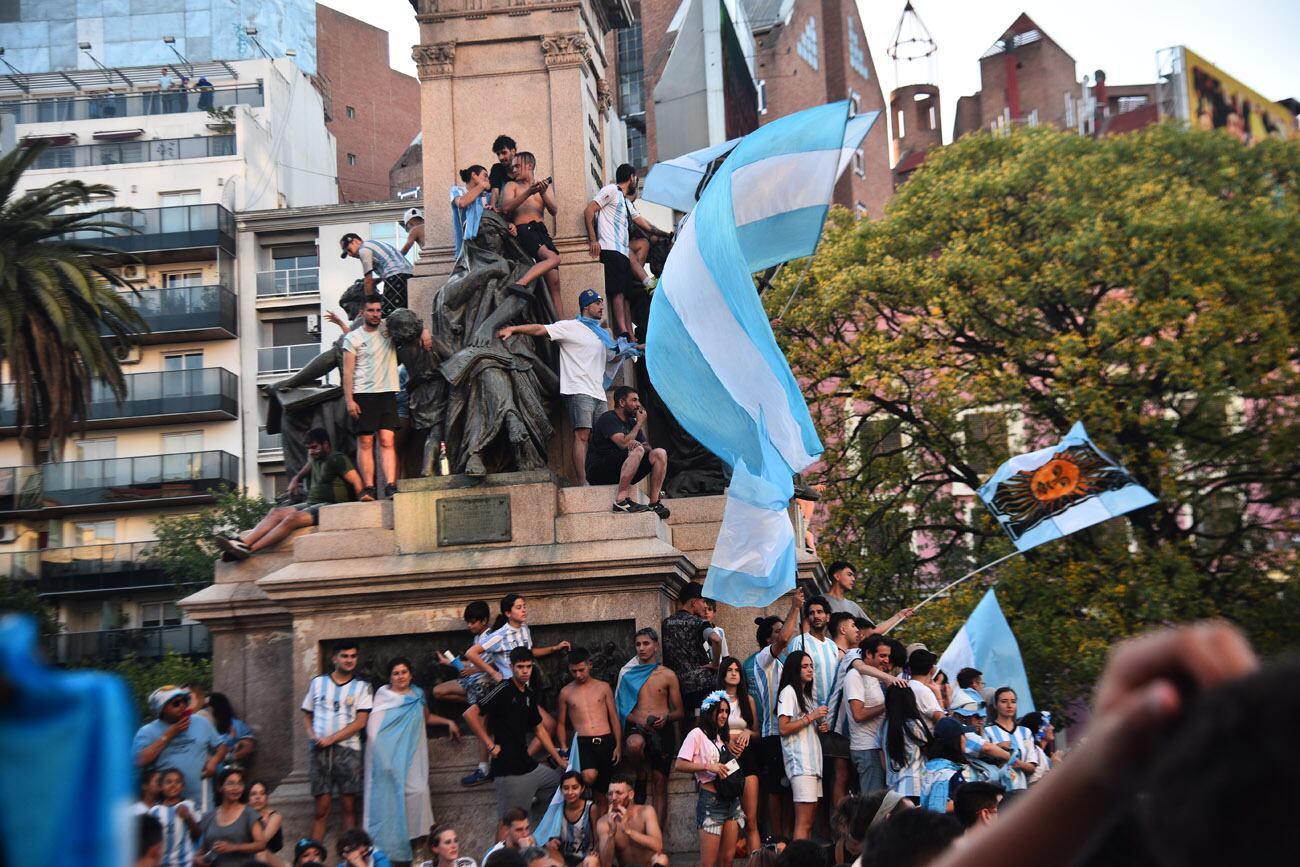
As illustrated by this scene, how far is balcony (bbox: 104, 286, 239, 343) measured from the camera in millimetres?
53219

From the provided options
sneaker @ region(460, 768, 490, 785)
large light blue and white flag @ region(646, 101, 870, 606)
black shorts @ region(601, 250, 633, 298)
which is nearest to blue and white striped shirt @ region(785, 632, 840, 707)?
large light blue and white flag @ region(646, 101, 870, 606)

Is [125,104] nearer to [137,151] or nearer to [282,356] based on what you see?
[137,151]

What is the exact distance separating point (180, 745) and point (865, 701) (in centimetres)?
466

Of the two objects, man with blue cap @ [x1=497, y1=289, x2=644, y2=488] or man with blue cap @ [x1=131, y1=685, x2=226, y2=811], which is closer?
man with blue cap @ [x1=131, y1=685, x2=226, y2=811]

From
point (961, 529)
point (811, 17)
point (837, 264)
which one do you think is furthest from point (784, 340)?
point (811, 17)

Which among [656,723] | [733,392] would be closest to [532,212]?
[733,392]

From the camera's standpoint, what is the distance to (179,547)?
4678cm

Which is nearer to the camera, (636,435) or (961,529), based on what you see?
(636,435)

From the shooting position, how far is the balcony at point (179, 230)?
53.7m

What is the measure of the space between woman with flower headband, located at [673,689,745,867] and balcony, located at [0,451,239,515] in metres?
42.3

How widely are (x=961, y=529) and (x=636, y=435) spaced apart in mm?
18868

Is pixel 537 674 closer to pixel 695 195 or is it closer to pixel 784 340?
pixel 695 195

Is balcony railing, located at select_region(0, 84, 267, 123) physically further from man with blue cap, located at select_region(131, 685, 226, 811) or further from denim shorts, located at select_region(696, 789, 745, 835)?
denim shorts, located at select_region(696, 789, 745, 835)

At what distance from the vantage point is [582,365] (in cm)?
1386
